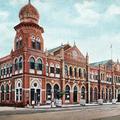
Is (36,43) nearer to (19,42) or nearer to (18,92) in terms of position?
(19,42)

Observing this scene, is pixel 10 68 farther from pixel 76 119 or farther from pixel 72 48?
pixel 76 119

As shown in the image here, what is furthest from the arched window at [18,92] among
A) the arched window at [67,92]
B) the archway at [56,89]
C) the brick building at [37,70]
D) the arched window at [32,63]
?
the arched window at [67,92]

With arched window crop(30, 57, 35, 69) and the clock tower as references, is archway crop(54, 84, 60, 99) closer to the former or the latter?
arched window crop(30, 57, 35, 69)

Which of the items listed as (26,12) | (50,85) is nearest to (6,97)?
(50,85)

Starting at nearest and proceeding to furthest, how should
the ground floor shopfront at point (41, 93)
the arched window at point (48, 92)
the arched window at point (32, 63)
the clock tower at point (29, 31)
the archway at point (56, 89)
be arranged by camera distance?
1. the ground floor shopfront at point (41, 93)
2. the arched window at point (32, 63)
3. the clock tower at point (29, 31)
4. the arched window at point (48, 92)
5. the archway at point (56, 89)

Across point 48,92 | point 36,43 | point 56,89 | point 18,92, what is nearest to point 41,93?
point 48,92

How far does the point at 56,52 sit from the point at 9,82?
1267 centimetres

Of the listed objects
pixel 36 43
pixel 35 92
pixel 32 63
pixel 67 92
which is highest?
pixel 36 43

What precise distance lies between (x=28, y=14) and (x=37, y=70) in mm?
11362

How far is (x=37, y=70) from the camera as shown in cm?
5238

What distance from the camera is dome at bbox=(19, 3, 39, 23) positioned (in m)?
53.8

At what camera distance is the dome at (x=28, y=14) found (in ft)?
177

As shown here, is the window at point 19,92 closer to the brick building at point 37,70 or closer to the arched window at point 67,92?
the brick building at point 37,70

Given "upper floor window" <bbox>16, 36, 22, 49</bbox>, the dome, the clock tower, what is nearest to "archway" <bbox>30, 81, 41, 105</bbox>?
the clock tower
